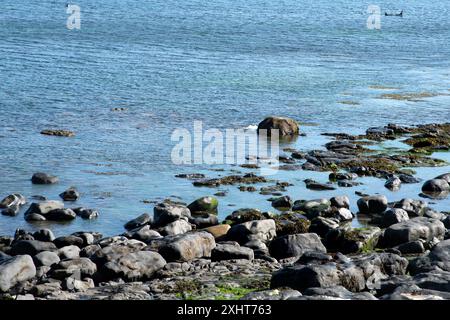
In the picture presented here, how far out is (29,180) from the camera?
1276 inches

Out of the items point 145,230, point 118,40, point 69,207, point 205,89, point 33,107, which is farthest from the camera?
point 118,40

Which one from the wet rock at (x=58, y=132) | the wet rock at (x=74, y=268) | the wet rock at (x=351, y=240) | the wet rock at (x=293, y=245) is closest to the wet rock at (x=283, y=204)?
the wet rock at (x=351, y=240)

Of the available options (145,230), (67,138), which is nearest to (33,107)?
(67,138)

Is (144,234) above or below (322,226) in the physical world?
above

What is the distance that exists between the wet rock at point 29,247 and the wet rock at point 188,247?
3.10m

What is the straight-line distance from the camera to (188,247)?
23.6 m

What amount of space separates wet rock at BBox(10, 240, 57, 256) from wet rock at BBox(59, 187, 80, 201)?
5.63 meters

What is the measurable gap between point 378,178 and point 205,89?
20625mm

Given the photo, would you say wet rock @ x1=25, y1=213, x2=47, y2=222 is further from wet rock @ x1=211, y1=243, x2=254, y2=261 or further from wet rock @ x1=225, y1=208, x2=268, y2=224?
wet rock @ x1=211, y1=243, x2=254, y2=261

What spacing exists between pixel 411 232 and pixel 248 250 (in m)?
4.69

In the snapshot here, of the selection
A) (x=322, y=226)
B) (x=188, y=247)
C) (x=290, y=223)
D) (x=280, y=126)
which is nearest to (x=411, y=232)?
(x=322, y=226)

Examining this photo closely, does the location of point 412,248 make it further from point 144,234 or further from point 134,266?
point 134,266

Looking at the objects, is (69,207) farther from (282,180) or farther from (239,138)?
(239,138)

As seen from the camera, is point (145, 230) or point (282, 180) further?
point (282, 180)
